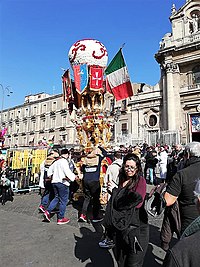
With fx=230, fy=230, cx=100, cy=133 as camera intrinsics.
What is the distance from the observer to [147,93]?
32.2 metres

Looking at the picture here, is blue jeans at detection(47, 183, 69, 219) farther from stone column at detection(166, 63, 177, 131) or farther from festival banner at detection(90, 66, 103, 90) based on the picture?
stone column at detection(166, 63, 177, 131)

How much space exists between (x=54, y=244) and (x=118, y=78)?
6477mm

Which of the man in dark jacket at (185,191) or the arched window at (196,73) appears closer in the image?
the man in dark jacket at (185,191)

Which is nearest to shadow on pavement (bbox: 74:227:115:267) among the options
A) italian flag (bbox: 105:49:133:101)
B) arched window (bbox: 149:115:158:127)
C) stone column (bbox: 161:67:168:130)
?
italian flag (bbox: 105:49:133:101)

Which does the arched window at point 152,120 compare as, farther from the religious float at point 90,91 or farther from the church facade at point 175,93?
the religious float at point 90,91

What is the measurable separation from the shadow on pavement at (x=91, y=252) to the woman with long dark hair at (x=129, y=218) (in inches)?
42.9

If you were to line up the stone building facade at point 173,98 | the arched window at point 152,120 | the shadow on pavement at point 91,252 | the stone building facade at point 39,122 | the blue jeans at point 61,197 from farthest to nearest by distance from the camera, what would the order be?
the stone building facade at point 39,122, the arched window at point 152,120, the stone building facade at point 173,98, the blue jeans at point 61,197, the shadow on pavement at point 91,252

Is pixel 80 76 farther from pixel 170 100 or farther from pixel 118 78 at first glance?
pixel 170 100

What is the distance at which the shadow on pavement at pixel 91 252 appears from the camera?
3.79 metres

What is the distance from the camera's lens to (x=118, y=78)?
9.04 meters

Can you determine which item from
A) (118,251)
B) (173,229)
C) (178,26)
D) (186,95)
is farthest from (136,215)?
(178,26)

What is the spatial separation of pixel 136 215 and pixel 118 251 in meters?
0.51

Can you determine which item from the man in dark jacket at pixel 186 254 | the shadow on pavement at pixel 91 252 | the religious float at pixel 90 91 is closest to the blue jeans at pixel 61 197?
the shadow on pavement at pixel 91 252

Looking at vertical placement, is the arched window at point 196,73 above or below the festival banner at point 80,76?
above
